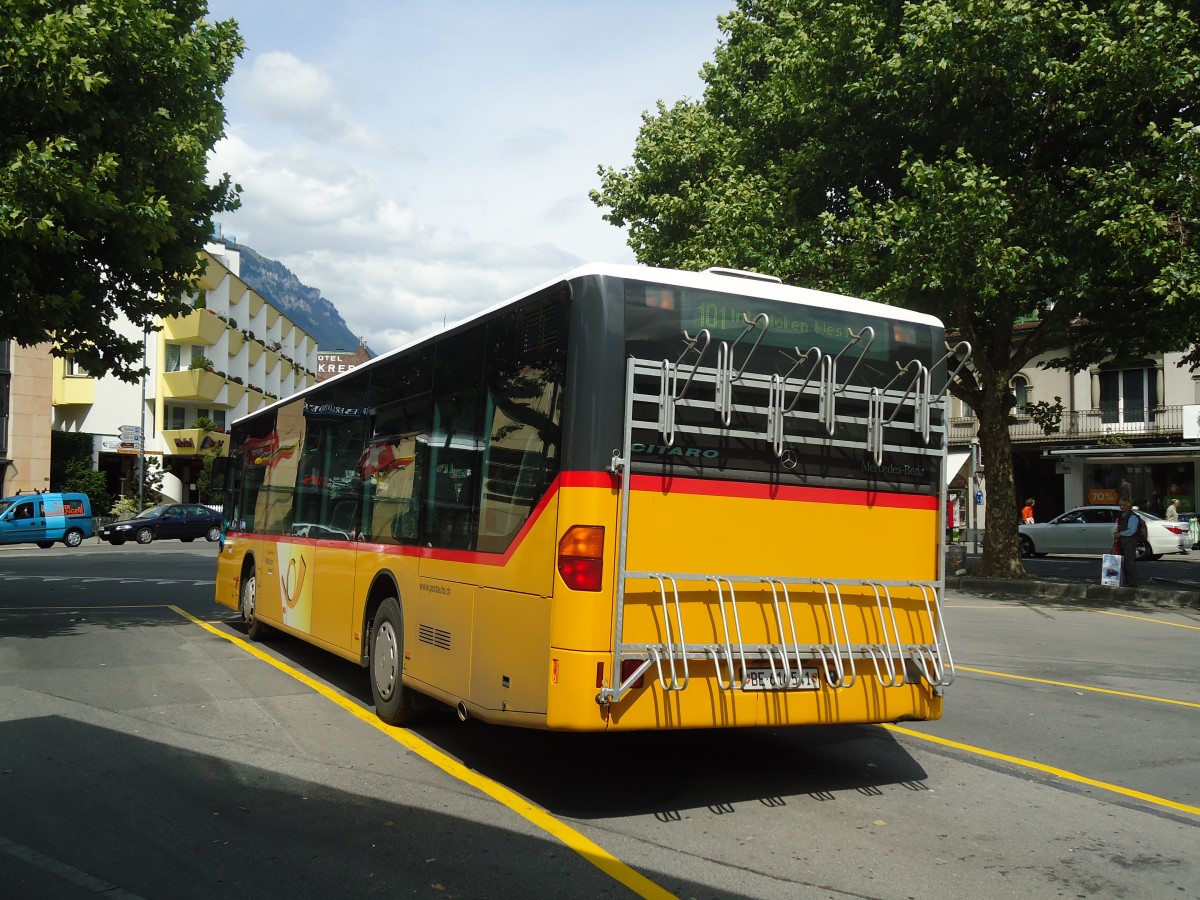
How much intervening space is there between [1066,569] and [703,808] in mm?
25355

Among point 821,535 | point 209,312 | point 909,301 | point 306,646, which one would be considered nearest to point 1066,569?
point 909,301

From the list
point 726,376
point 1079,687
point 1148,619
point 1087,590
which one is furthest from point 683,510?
point 1087,590

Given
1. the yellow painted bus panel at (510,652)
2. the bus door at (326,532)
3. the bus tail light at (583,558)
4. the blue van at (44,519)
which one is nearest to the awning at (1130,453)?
the blue van at (44,519)

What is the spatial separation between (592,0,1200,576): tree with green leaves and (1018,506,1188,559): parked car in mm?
11469

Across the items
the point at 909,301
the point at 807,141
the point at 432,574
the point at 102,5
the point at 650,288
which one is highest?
the point at 807,141

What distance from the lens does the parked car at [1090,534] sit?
1266 inches

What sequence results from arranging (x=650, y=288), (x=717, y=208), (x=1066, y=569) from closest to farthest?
(x=650, y=288)
(x=717, y=208)
(x=1066, y=569)

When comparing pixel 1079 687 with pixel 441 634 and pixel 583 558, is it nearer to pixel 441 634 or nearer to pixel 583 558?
pixel 441 634

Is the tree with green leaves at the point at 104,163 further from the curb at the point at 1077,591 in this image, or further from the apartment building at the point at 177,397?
the apartment building at the point at 177,397

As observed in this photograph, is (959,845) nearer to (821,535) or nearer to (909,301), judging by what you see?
(821,535)

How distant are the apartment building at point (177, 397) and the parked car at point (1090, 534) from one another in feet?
120

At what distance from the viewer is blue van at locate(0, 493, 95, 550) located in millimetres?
36938

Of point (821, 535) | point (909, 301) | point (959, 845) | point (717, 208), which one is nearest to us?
point (959, 845)

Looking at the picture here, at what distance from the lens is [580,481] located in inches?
219
